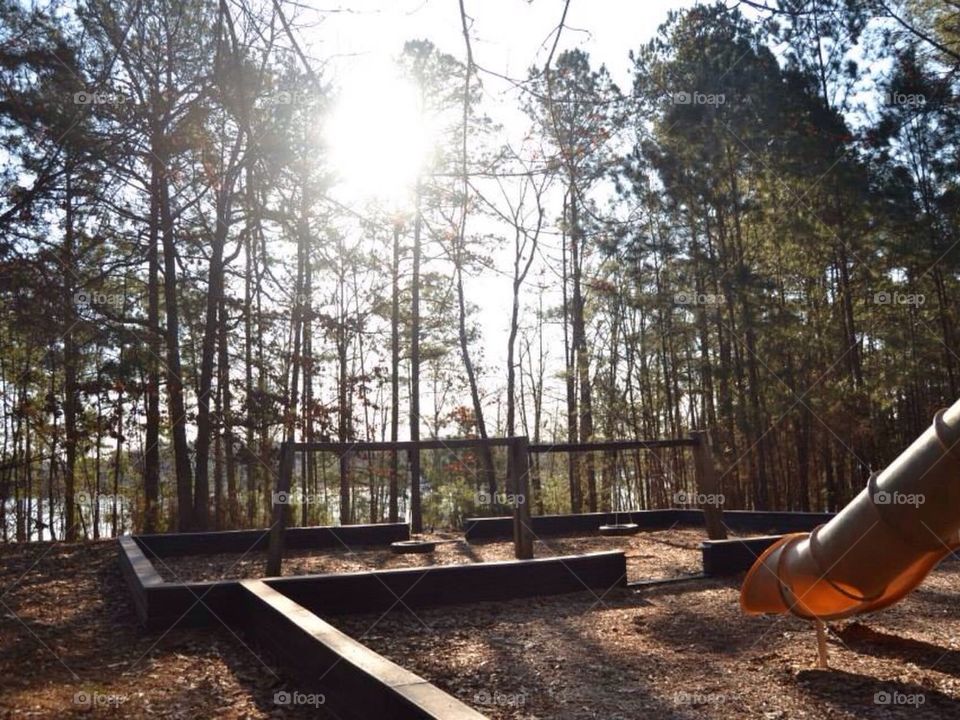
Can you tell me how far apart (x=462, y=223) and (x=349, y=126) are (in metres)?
0.68

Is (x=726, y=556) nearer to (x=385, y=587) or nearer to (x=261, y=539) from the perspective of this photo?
(x=385, y=587)

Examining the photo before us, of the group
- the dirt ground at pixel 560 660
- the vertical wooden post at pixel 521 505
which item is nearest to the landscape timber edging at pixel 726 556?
the dirt ground at pixel 560 660

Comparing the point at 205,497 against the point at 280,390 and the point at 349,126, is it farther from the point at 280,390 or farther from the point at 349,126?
the point at 349,126

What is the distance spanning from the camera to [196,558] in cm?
978

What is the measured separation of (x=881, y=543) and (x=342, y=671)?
2.68 m

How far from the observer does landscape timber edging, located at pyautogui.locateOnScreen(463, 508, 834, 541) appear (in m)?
10.6

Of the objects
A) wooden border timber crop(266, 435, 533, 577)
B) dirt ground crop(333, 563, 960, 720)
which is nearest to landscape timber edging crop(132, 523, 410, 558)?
wooden border timber crop(266, 435, 533, 577)

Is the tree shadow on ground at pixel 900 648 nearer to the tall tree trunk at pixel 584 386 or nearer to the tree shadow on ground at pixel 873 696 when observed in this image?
the tree shadow on ground at pixel 873 696

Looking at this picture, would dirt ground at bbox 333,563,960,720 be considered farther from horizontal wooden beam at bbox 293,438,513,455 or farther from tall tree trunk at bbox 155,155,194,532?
tall tree trunk at bbox 155,155,194,532

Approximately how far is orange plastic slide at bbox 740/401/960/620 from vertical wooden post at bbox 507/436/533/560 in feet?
10.6

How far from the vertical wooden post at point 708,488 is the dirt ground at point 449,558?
0.39 m

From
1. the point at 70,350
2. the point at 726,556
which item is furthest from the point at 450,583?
the point at 70,350

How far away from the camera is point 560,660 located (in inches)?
192

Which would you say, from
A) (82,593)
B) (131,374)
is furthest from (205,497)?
(82,593)
